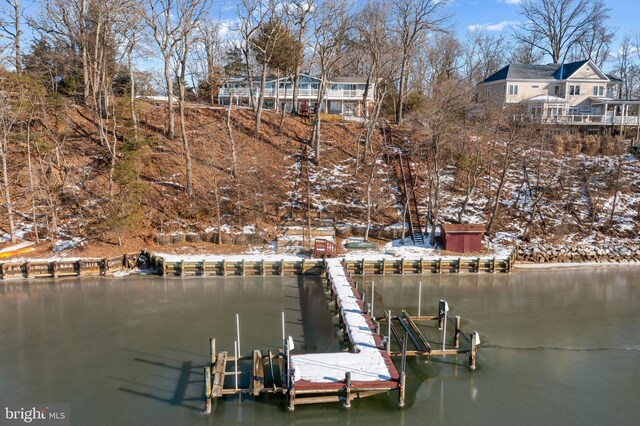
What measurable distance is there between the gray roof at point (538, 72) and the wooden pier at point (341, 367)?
35.7 m

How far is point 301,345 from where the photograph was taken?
47.2 ft

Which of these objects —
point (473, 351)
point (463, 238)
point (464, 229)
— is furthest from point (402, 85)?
point (473, 351)

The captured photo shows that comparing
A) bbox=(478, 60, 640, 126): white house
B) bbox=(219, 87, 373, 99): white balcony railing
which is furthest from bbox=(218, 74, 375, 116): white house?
bbox=(478, 60, 640, 126): white house

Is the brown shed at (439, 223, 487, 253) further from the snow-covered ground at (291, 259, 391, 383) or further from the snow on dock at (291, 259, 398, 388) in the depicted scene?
the snow-covered ground at (291, 259, 391, 383)

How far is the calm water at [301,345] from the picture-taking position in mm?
11102

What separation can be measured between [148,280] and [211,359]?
9994 millimetres

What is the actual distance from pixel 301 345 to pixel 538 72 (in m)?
41.4

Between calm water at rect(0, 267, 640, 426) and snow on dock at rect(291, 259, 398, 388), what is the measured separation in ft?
2.03

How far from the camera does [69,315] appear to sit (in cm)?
1675

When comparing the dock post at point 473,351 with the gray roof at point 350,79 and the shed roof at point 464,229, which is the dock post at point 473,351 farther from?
the gray roof at point 350,79

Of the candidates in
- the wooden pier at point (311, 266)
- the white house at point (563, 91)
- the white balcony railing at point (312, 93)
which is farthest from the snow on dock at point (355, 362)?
the white balcony railing at point (312, 93)

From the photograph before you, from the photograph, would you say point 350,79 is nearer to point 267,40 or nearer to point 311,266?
point 267,40

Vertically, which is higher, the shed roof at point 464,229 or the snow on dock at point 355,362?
the shed roof at point 464,229

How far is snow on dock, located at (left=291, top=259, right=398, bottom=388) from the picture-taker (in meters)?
11.5
